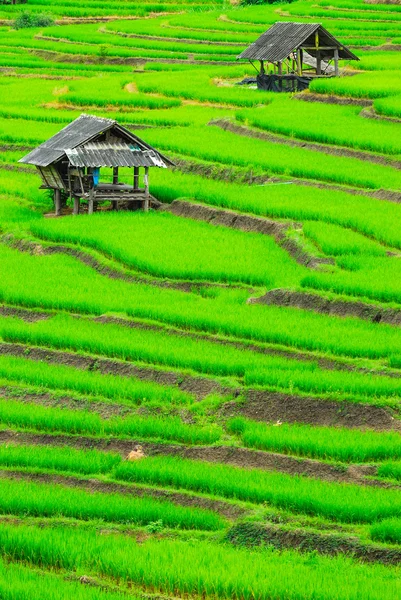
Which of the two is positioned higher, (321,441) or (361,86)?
(361,86)

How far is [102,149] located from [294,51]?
47.4 ft

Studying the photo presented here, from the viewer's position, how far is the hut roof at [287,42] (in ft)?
124

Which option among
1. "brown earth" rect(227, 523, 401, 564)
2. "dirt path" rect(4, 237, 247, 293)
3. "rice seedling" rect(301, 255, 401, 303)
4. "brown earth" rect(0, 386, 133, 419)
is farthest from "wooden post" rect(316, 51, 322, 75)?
"brown earth" rect(227, 523, 401, 564)

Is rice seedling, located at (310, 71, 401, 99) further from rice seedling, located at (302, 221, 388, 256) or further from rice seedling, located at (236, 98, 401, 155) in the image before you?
rice seedling, located at (302, 221, 388, 256)

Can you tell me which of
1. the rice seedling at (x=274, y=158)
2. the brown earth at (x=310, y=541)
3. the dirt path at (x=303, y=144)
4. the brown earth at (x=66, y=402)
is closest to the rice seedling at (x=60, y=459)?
the brown earth at (x=66, y=402)

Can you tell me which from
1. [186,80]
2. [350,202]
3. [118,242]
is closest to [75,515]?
[118,242]

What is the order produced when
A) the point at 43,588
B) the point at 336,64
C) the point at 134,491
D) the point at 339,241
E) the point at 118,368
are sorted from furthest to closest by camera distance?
1. the point at 336,64
2. the point at 339,241
3. the point at 118,368
4. the point at 134,491
5. the point at 43,588

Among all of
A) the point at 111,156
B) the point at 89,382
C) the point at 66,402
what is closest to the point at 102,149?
the point at 111,156

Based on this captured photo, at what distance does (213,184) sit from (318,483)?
14.8 m

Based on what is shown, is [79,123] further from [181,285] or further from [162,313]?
[162,313]

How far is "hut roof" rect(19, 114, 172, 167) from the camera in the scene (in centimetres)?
2486

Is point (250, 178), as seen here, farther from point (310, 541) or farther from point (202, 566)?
point (202, 566)

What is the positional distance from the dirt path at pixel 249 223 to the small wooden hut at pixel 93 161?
0.94 m

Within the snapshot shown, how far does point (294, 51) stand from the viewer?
38.0m
